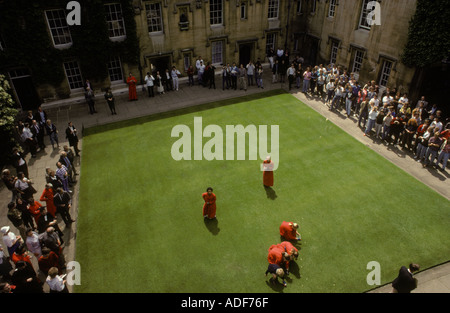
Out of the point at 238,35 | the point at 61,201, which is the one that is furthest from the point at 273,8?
the point at 61,201

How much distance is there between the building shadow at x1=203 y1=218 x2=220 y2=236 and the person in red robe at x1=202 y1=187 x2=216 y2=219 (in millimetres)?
186

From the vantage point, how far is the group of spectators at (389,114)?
1544cm

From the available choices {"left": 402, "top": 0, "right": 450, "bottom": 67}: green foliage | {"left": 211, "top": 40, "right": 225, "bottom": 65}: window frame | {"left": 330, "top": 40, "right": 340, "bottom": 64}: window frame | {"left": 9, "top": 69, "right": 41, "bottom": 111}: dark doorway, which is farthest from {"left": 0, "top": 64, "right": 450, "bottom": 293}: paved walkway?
{"left": 402, "top": 0, "right": 450, "bottom": 67}: green foliage

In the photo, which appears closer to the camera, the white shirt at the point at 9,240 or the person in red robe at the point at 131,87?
the white shirt at the point at 9,240

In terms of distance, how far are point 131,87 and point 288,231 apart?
52.9 ft

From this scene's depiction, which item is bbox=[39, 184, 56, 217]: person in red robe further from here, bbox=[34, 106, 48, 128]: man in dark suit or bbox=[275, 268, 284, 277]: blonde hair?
bbox=[275, 268, 284, 277]: blonde hair

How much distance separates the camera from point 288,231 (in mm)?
11477

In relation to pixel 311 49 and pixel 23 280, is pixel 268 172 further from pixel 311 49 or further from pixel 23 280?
pixel 311 49

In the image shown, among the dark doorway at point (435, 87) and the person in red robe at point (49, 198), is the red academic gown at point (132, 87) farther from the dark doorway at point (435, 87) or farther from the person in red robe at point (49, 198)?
the dark doorway at point (435, 87)

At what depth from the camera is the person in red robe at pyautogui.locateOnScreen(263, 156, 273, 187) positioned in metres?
13.7

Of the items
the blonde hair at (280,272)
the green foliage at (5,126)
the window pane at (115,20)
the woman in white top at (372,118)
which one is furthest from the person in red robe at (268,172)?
the window pane at (115,20)

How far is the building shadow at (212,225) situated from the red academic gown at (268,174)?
120 inches

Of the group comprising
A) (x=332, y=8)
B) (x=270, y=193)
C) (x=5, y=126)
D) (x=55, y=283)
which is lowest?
(x=270, y=193)

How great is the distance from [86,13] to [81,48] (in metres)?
2.28
